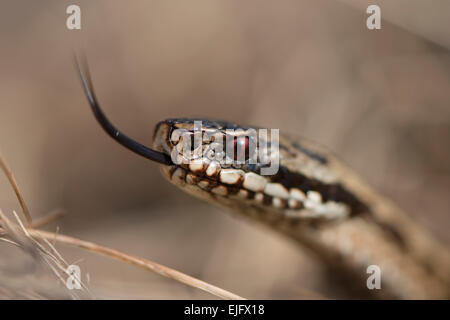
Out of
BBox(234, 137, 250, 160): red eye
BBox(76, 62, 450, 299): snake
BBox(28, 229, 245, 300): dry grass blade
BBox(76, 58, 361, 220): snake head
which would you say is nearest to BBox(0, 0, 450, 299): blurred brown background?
BBox(76, 62, 450, 299): snake

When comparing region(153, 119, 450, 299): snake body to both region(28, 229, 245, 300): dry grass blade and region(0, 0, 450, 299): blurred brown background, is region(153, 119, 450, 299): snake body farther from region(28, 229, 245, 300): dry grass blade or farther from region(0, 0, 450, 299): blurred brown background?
region(0, 0, 450, 299): blurred brown background

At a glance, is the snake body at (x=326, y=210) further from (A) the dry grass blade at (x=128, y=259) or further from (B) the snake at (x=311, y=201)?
(A) the dry grass blade at (x=128, y=259)

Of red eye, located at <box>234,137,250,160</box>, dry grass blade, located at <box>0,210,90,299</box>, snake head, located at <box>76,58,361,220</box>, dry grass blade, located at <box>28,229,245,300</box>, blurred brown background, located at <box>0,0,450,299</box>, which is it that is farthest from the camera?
blurred brown background, located at <box>0,0,450,299</box>

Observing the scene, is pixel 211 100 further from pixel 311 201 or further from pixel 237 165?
pixel 237 165

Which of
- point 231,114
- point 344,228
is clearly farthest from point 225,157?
point 231,114

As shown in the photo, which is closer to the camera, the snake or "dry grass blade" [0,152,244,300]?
"dry grass blade" [0,152,244,300]
